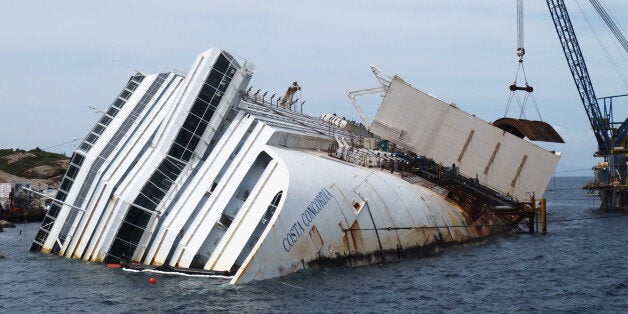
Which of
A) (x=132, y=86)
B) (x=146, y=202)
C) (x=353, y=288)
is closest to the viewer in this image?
(x=353, y=288)

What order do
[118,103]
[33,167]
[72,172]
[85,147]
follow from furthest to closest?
[33,167]
[118,103]
[85,147]
[72,172]

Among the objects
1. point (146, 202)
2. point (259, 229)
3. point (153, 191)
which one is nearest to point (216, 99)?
point (153, 191)

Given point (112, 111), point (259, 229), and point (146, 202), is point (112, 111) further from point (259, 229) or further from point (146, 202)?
point (259, 229)

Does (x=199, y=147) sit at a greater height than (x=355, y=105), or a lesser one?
lesser

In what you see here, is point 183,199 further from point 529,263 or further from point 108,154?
point 529,263

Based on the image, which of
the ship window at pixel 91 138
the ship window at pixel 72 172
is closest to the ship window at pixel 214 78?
the ship window at pixel 91 138

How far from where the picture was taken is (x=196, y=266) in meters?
42.6

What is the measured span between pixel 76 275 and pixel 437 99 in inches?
1596

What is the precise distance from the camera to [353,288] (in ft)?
136

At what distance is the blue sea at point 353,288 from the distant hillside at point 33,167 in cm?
7179

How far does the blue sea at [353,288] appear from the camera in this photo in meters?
37.4

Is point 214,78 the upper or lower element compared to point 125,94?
upper

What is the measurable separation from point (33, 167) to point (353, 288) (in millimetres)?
105811

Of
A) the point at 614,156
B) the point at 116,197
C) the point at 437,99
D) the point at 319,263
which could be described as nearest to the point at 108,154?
the point at 116,197
